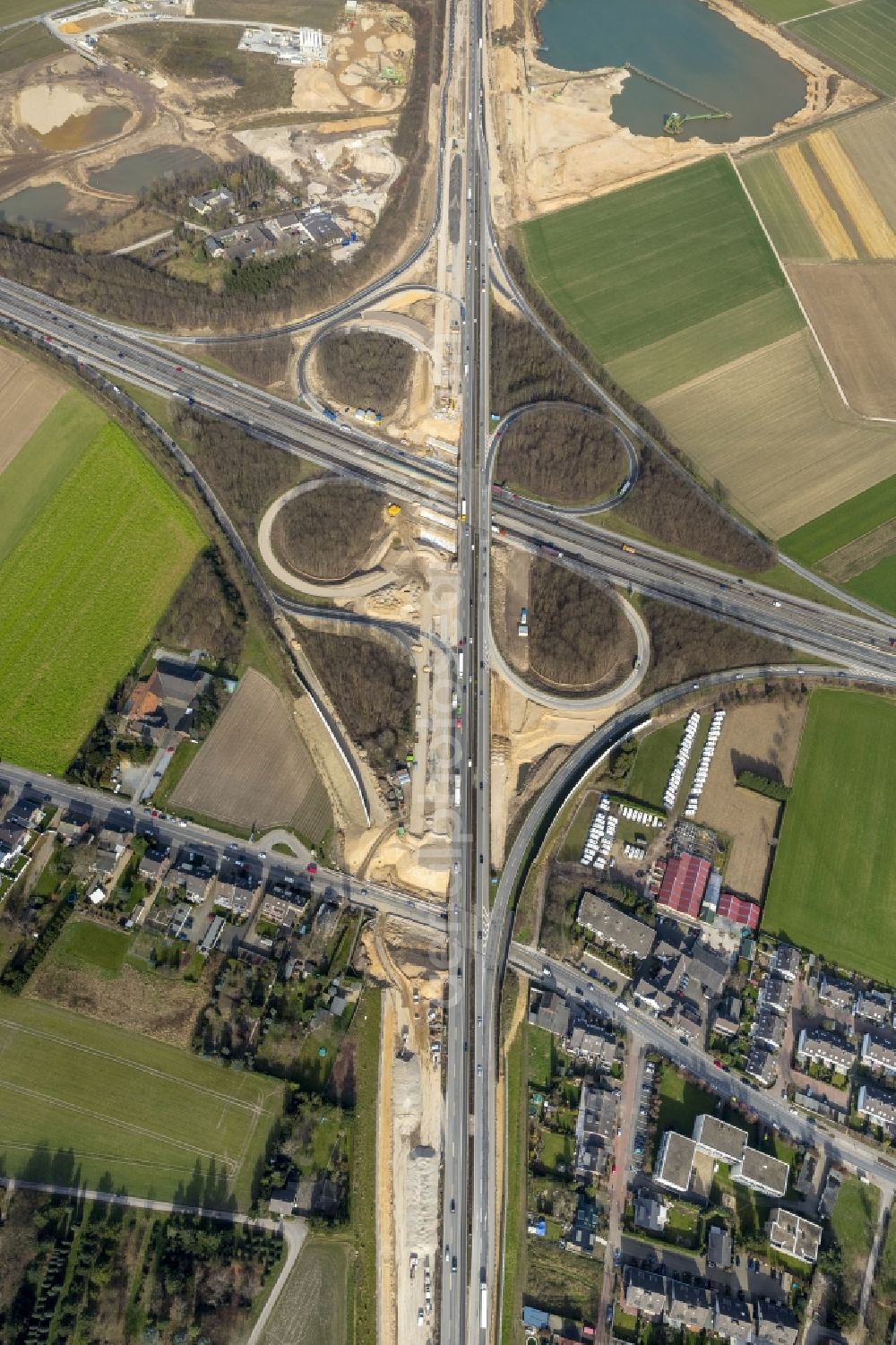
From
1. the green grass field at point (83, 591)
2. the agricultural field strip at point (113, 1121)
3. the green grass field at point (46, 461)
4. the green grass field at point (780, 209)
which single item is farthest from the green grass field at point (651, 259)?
the agricultural field strip at point (113, 1121)

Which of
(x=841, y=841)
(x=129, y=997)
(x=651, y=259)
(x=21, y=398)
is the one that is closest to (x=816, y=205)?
(x=651, y=259)

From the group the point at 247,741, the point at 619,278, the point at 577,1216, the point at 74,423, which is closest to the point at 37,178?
the point at 74,423

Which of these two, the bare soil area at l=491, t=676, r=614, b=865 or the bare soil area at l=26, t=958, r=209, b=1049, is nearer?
the bare soil area at l=26, t=958, r=209, b=1049

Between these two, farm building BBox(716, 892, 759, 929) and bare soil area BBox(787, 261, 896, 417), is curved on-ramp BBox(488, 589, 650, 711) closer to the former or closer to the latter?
farm building BBox(716, 892, 759, 929)

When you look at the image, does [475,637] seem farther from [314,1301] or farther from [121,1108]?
[314,1301]

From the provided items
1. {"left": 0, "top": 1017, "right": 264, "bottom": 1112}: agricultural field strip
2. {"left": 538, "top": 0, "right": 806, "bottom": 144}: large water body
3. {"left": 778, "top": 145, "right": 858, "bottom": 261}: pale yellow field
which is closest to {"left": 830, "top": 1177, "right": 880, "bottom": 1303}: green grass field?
{"left": 0, "top": 1017, "right": 264, "bottom": 1112}: agricultural field strip

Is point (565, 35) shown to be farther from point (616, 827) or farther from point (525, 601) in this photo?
point (616, 827)
